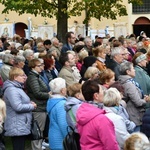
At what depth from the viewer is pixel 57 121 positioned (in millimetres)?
7891

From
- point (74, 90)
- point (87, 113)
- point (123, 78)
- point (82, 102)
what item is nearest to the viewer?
point (87, 113)

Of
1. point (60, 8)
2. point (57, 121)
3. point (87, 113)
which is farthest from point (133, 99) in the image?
point (60, 8)

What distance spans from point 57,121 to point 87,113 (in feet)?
5.58

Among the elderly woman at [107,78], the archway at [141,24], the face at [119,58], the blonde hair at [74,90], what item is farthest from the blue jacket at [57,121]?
the archway at [141,24]

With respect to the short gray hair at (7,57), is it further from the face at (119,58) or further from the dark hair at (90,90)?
the dark hair at (90,90)

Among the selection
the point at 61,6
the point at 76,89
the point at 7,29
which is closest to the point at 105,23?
the point at 7,29

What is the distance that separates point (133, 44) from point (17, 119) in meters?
8.47

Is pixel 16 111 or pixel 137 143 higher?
pixel 137 143

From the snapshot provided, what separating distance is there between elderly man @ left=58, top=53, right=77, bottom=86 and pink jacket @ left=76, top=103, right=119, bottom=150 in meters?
4.31

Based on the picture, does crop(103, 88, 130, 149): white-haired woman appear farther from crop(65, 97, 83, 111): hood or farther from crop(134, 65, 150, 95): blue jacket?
crop(134, 65, 150, 95): blue jacket

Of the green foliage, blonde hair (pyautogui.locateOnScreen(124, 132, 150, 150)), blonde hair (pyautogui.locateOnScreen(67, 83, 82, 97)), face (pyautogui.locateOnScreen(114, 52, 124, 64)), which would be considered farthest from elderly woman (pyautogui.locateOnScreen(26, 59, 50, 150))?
the green foliage

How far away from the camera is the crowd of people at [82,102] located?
20.3ft

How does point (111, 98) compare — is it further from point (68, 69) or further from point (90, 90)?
point (68, 69)

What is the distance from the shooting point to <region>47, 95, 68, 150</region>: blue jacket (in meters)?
7.81
